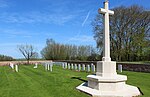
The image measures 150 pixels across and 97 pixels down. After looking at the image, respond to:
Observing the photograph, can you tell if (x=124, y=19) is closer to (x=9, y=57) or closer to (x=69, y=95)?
(x=69, y=95)

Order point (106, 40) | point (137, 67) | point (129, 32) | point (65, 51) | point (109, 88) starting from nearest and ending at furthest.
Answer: point (109, 88) → point (106, 40) → point (137, 67) → point (129, 32) → point (65, 51)

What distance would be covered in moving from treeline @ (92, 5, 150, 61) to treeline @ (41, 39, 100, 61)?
7.33 metres

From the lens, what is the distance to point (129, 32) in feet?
106

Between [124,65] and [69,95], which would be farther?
[124,65]

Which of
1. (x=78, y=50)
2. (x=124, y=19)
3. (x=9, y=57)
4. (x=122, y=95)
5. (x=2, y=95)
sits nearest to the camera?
(x=122, y=95)

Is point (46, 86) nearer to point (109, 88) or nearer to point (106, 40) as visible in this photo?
point (109, 88)

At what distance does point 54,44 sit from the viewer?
5100 centimetres

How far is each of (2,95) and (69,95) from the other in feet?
8.49

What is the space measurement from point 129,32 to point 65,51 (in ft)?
64.2

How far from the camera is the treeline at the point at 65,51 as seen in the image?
43.1 metres

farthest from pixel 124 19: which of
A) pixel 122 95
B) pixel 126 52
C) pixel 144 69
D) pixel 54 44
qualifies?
pixel 122 95

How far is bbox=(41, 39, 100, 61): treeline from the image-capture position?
4307 centimetres

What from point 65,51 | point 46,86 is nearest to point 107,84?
point 46,86

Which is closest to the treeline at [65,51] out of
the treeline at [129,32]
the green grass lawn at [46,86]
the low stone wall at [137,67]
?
the treeline at [129,32]
